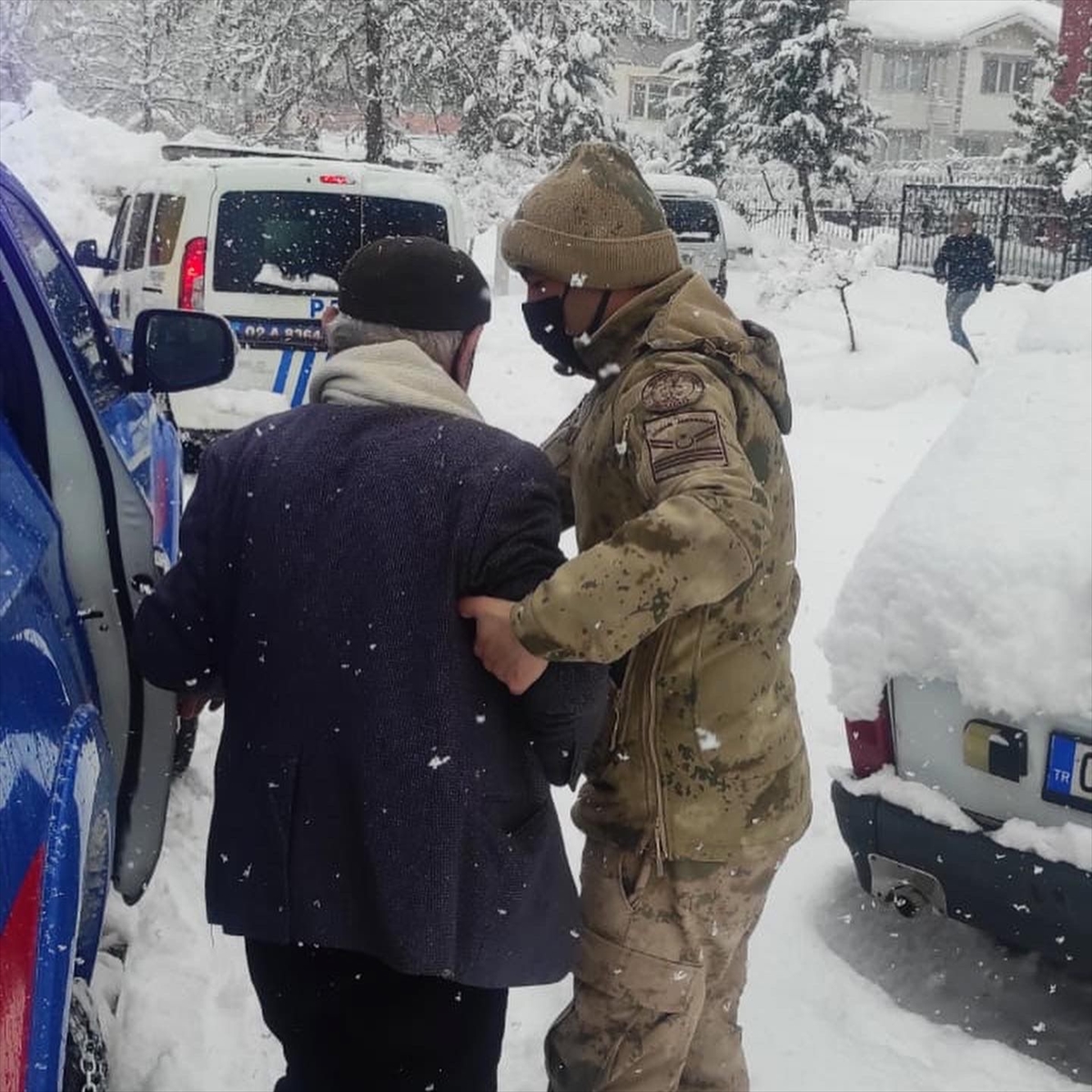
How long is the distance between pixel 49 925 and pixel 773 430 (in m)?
1.34

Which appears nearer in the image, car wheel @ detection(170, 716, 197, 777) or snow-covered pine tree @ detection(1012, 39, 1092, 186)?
car wheel @ detection(170, 716, 197, 777)

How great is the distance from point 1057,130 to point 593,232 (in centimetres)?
2946

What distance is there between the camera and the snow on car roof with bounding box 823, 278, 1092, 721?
2.82m

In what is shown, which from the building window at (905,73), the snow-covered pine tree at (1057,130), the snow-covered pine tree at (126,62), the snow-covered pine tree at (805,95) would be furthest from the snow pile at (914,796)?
the building window at (905,73)

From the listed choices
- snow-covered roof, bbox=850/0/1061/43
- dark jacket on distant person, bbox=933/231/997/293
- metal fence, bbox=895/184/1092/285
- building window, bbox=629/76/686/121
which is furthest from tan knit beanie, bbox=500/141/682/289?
snow-covered roof, bbox=850/0/1061/43

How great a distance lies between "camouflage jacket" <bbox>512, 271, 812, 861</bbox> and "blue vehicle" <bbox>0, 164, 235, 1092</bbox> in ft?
2.72

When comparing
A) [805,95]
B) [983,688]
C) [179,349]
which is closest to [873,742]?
[983,688]

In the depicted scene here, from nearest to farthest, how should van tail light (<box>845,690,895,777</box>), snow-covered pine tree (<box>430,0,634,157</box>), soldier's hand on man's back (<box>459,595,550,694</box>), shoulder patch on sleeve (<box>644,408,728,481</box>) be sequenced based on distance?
soldier's hand on man's back (<box>459,595,550,694</box>), shoulder patch on sleeve (<box>644,408,728,481</box>), van tail light (<box>845,690,895,777</box>), snow-covered pine tree (<box>430,0,634,157</box>)

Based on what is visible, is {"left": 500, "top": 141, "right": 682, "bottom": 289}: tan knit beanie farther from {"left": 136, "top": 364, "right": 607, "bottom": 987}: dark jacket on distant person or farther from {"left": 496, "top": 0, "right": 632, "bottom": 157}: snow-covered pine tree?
{"left": 496, "top": 0, "right": 632, "bottom": 157}: snow-covered pine tree

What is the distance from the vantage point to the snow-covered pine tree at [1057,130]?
2717 centimetres

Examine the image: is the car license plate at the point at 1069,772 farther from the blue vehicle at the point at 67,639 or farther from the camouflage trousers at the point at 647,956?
the blue vehicle at the point at 67,639

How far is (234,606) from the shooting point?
6.20ft

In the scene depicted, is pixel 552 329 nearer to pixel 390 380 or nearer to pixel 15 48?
pixel 390 380

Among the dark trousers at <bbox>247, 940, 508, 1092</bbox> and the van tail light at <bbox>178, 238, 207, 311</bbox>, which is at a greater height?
the van tail light at <bbox>178, 238, 207, 311</bbox>
